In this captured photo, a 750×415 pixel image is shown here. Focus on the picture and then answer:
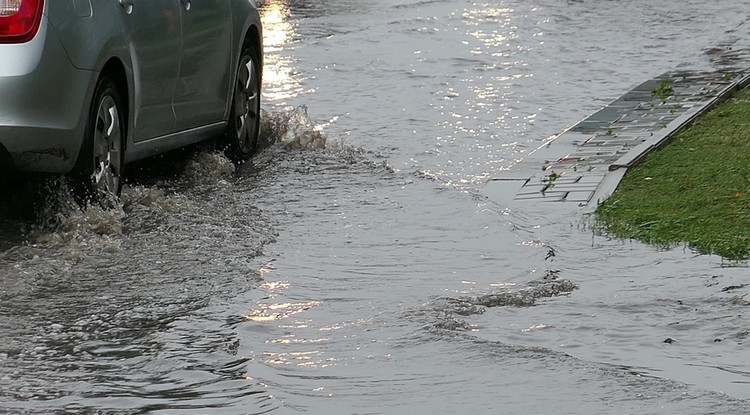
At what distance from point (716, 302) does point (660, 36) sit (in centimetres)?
A: 1201

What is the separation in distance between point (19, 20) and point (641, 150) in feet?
14.9

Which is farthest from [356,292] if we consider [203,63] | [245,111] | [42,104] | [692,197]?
[245,111]

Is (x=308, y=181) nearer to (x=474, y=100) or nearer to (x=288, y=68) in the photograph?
(x=474, y=100)

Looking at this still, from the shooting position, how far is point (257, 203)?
923 cm

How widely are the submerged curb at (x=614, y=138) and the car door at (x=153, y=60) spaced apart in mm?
2041

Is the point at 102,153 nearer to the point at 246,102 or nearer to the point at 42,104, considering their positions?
the point at 42,104

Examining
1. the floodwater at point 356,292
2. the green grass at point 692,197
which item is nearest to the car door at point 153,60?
the floodwater at point 356,292

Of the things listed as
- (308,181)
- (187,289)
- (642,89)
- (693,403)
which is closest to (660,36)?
(642,89)

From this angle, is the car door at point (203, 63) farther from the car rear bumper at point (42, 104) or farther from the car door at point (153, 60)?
the car rear bumper at point (42, 104)

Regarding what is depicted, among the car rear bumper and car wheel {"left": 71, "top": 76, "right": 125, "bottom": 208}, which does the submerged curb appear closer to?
car wheel {"left": 71, "top": 76, "right": 125, "bottom": 208}

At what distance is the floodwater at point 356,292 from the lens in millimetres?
5500

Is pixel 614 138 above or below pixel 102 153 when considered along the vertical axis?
below

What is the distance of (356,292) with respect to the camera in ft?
23.1

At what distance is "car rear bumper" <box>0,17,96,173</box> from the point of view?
7.49 meters
